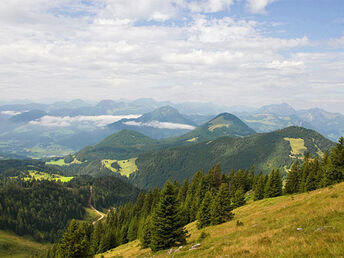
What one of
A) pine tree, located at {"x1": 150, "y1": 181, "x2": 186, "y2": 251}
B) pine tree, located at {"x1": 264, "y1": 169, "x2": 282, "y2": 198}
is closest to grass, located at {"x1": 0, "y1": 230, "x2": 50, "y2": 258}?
pine tree, located at {"x1": 150, "y1": 181, "x2": 186, "y2": 251}

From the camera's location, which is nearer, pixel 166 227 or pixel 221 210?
pixel 166 227

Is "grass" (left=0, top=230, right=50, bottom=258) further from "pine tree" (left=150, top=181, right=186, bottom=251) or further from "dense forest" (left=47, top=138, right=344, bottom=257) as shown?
"pine tree" (left=150, top=181, right=186, bottom=251)

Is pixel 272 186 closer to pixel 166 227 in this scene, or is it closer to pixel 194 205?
A: pixel 194 205

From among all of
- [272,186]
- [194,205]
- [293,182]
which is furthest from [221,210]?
[293,182]

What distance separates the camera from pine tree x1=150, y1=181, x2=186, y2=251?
3150 cm

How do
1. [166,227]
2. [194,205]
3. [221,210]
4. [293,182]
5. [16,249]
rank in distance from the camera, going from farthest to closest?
[16,249] < [194,205] < [293,182] < [221,210] < [166,227]

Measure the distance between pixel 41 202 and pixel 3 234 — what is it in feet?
172

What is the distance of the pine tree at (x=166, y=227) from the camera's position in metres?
31.5

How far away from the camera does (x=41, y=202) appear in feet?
635

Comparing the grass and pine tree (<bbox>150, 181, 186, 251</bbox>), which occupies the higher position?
pine tree (<bbox>150, 181, 186, 251</bbox>)

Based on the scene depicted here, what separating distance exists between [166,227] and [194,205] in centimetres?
4670

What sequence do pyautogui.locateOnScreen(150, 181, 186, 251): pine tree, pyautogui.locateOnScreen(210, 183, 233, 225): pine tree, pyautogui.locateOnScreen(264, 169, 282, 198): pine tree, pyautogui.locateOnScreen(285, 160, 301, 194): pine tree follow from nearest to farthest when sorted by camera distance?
pyautogui.locateOnScreen(150, 181, 186, 251): pine tree, pyautogui.locateOnScreen(210, 183, 233, 225): pine tree, pyautogui.locateOnScreen(285, 160, 301, 194): pine tree, pyautogui.locateOnScreen(264, 169, 282, 198): pine tree

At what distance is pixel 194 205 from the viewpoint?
247 ft

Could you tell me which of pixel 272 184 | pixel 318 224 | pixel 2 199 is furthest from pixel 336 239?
pixel 2 199
